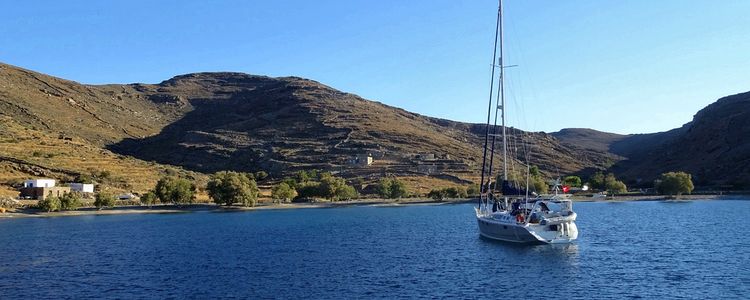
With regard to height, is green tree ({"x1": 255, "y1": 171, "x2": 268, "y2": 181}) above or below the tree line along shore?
above

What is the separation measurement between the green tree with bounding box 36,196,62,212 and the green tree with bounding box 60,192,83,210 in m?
2.64

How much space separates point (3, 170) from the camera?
459 ft

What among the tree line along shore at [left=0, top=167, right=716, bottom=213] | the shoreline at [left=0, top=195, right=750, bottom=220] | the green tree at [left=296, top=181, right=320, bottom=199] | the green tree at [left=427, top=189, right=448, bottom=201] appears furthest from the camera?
the green tree at [left=427, top=189, right=448, bottom=201]

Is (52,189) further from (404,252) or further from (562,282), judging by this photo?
(562,282)

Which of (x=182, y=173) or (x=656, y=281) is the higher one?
(x=182, y=173)

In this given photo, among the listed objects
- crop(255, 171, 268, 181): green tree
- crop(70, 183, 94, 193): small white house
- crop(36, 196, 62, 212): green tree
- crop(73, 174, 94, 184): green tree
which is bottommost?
crop(36, 196, 62, 212): green tree

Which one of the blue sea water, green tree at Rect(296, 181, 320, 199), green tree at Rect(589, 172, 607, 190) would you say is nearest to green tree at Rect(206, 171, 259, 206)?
green tree at Rect(296, 181, 320, 199)

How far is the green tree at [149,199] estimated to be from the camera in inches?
5044

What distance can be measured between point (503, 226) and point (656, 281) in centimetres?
2059

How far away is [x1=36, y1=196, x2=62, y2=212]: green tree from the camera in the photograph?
373ft

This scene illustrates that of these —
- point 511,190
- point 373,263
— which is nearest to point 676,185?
point 511,190

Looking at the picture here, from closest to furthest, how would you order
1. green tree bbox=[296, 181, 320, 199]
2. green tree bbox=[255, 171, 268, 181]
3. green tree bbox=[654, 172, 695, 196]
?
green tree bbox=[296, 181, 320, 199]
green tree bbox=[654, 172, 695, 196]
green tree bbox=[255, 171, 268, 181]

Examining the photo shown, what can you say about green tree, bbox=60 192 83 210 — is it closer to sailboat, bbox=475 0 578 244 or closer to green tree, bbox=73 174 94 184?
green tree, bbox=73 174 94 184

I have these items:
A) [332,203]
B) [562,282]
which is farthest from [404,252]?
[332,203]
